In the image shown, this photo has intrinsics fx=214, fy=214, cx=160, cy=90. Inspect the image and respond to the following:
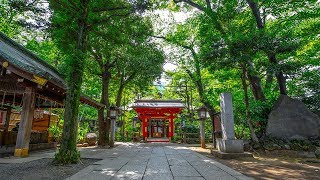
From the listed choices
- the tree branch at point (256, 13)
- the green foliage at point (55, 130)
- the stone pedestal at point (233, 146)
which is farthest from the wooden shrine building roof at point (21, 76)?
the tree branch at point (256, 13)

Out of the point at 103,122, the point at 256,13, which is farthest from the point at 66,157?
the point at 256,13

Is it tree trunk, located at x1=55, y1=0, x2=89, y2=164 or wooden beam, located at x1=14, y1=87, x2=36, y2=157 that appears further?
wooden beam, located at x1=14, y1=87, x2=36, y2=157

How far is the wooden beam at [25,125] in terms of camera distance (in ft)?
25.3

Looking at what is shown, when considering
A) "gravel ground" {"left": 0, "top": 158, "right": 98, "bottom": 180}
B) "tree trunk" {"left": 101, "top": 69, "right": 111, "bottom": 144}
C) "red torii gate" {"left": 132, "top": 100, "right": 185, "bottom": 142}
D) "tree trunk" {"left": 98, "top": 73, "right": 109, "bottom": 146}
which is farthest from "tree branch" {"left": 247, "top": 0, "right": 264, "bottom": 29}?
"red torii gate" {"left": 132, "top": 100, "right": 185, "bottom": 142}

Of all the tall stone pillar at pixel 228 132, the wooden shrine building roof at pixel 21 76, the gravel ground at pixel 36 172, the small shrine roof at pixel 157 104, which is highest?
the small shrine roof at pixel 157 104

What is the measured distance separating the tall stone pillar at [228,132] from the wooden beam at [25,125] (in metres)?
7.47

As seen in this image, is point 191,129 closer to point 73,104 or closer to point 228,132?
point 228,132

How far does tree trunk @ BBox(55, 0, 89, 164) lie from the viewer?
21.7 feet

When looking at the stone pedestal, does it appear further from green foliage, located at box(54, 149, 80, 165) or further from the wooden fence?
the wooden fence

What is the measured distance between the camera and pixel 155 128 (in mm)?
30734

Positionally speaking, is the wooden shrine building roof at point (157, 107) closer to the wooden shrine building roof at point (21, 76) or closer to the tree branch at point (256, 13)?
the tree branch at point (256, 13)

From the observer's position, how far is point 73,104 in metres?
7.07

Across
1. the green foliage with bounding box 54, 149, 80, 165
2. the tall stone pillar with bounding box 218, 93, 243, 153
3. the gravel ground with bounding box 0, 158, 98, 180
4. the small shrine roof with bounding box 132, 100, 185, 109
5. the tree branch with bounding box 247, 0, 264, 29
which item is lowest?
the gravel ground with bounding box 0, 158, 98, 180

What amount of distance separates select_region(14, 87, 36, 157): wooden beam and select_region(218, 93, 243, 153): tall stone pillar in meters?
7.47
